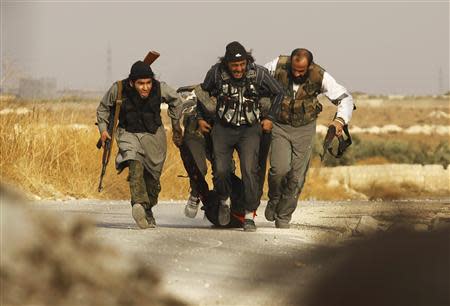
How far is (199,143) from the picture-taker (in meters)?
14.2

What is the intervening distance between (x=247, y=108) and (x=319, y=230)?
176cm

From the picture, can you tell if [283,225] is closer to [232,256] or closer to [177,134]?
[177,134]

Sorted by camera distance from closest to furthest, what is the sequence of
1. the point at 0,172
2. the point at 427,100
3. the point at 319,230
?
the point at 319,230
the point at 0,172
the point at 427,100

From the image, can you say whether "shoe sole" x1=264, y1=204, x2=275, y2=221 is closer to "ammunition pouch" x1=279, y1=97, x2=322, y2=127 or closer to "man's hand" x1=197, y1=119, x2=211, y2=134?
"ammunition pouch" x1=279, y1=97, x2=322, y2=127

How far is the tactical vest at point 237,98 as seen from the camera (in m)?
13.4

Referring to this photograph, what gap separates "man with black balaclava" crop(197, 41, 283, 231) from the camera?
13.4 metres

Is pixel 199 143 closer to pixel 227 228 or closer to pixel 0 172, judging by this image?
pixel 227 228

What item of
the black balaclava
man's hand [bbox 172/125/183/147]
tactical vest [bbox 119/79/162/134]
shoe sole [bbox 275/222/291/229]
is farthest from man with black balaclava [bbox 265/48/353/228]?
the black balaclava

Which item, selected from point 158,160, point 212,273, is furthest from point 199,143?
point 212,273

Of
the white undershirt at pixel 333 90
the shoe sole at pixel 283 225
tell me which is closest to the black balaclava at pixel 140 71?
the white undershirt at pixel 333 90

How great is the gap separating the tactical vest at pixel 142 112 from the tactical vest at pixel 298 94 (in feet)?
4.48

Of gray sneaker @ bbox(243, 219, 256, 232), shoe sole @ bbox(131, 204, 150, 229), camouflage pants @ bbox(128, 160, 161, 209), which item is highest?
camouflage pants @ bbox(128, 160, 161, 209)

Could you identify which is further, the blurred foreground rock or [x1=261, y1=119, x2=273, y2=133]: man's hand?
[x1=261, y1=119, x2=273, y2=133]: man's hand

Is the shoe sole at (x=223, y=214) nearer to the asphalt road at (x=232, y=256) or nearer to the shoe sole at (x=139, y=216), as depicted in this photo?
the asphalt road at (x=232, y=256)
